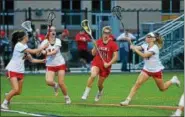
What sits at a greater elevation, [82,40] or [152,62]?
[152,62]

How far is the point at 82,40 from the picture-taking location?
1228 inches

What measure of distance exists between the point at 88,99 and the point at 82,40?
1338cm

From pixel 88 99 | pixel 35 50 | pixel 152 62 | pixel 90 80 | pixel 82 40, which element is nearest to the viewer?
pixel 35 50

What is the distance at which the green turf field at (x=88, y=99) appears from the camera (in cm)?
1433

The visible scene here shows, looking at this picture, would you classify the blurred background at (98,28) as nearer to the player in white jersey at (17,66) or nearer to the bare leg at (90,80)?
the bare leg at (90,80)

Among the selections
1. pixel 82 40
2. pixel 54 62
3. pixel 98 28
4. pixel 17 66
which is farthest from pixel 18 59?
pixel 98 28

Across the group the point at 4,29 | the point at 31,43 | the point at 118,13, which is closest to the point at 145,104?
the point at 118,13

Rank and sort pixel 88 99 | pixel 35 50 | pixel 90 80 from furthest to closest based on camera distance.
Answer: pixel 88 99 < pixel 90 80 < pixel 35 50

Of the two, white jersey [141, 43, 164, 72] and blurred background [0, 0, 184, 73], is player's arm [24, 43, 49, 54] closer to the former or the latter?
white jersey [141, 43, 164, 72]

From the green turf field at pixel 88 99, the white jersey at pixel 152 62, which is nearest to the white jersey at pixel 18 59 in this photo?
the green turf field at pixel 88 99

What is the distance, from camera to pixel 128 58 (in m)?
32.3

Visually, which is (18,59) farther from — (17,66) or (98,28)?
(98,28)

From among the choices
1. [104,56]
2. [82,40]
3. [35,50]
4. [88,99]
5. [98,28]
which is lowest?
[88,99]

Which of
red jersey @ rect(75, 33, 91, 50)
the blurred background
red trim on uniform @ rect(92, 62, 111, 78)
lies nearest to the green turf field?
red trim on uniform @ rect(92, 62, 111, 78)
